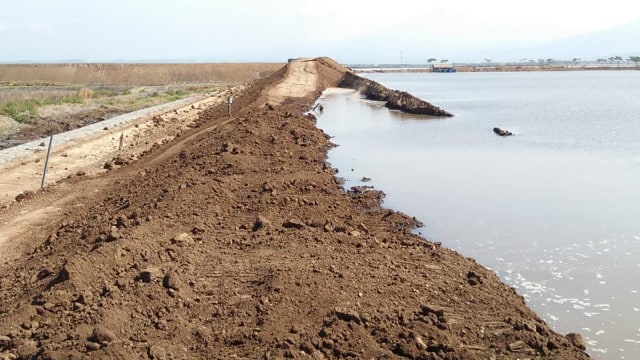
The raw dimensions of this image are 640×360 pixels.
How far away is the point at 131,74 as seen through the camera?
83.8m

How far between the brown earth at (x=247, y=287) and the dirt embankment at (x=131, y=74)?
7124 centimetres

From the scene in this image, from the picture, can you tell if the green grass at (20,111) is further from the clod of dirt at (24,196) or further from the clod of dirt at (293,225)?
the clod of dirt at (293,225)

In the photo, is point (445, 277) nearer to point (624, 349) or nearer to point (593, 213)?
point (624, 349)

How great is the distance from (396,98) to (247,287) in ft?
106

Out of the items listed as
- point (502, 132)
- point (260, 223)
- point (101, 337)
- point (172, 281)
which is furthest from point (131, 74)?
point (101, 337)

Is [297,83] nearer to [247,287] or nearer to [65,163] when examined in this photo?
[65,163]

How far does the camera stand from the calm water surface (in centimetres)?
748

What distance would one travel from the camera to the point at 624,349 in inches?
246

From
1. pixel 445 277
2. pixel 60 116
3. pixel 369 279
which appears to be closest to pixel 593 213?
pixel 445 277

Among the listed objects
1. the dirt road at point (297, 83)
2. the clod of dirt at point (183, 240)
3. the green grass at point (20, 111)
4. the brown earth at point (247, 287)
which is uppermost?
the dirt road at point (297, 83)

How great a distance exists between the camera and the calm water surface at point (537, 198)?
24.6ft

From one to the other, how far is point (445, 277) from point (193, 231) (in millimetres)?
3567

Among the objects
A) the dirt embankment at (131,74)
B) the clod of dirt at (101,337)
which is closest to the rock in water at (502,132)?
the clod of dirt at (101,337)

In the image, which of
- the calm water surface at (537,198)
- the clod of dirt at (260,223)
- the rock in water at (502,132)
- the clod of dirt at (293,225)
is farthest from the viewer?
the rock in water at (502,132)
